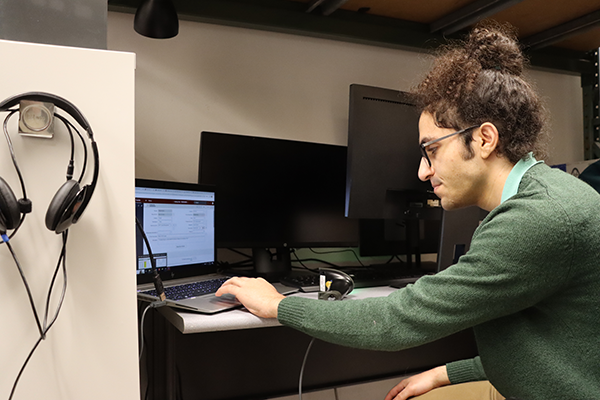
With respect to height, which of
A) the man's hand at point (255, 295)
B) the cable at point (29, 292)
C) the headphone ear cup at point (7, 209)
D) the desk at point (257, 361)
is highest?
the headphone ear cup at point (7, 209)

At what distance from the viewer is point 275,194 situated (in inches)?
63.8

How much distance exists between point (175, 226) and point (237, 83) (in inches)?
30.1

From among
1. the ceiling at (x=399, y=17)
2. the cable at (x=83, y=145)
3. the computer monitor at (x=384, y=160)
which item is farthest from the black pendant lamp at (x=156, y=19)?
the cable at (x=83, y=145)

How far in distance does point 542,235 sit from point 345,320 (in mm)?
386

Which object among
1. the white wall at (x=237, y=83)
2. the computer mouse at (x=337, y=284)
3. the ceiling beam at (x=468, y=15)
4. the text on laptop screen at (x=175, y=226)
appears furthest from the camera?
the ceiling beam at (x=468, y=15)

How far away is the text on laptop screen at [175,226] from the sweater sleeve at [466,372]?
81 centimetres

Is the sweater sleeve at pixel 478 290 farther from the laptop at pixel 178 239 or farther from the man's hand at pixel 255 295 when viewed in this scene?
the laptop at pixel 178 239

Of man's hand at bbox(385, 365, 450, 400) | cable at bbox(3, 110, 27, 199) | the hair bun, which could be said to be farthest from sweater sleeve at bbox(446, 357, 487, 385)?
cable at bbox(3, 110, 27, 199)

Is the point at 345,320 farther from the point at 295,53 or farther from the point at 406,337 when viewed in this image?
the point at 295,53

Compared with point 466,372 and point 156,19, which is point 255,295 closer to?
point 466,372

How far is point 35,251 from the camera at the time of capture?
0.75m

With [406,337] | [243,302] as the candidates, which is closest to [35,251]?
[243,302]

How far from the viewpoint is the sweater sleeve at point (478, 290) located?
74 centimetres

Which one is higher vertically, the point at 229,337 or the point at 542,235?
the point at 542,235
